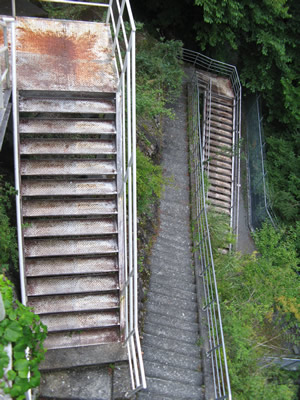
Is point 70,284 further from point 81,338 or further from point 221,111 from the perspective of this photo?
point 221,111

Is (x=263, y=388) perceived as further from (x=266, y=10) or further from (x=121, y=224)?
(x=266, y=10)

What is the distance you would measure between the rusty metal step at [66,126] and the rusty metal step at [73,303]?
2145mm

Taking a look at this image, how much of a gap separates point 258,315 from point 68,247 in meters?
3.86

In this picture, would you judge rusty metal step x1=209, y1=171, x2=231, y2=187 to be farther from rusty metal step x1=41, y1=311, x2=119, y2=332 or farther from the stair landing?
rusty metal step x1=41, y1=311, x2=119, y2=332

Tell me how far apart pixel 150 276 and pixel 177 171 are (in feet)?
8.95

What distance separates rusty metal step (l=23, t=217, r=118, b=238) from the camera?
15.6ft

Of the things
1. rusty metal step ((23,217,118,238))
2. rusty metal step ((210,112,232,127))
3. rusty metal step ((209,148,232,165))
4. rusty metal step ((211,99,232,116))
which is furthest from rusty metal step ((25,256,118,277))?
rusty metal step ((211,99,232,116))

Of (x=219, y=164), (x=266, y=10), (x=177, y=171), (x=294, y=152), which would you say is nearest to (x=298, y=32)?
(x=266, y=10)

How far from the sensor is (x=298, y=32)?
1035 centimetres

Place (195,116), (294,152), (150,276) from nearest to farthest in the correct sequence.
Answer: (150,276), (195,116), (294,152)

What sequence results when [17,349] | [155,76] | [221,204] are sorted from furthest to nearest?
[221,204]
[155,76]
[17,349]

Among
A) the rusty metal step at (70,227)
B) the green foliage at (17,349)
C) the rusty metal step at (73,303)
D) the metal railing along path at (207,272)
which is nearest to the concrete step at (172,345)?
the metal railing along path at (207,272)

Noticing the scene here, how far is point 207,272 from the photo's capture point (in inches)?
248

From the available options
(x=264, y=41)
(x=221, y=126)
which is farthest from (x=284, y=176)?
(x=264, y=41)
